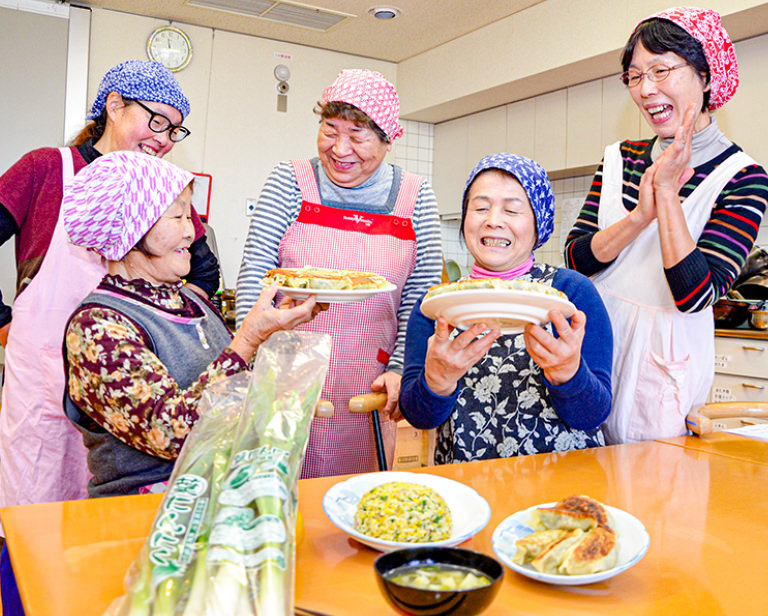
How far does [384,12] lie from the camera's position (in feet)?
14.7

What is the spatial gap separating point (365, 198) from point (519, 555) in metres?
1.24

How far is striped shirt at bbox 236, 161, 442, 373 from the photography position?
182 centimetres

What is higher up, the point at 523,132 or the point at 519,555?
the point at 523,132

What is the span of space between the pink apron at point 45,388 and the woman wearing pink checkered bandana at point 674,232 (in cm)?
132

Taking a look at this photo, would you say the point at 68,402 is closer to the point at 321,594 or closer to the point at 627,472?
the point at 321,594

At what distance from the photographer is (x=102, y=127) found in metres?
2.04

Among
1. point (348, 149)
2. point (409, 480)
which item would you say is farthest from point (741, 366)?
point (409, 480)

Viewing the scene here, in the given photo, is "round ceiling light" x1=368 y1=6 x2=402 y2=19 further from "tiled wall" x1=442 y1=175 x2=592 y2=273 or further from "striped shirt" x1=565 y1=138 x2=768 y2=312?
"striped shirt" x1=565 y1=138 x2=768 y2=312

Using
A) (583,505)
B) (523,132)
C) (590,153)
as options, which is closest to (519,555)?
(583,505)

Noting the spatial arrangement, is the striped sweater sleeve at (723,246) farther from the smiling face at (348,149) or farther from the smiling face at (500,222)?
the smiling face at (348,149)

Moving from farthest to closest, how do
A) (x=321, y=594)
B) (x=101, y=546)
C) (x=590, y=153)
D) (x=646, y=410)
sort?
1. (x=590, y=153)
2. (x=646, y=410)
3. (x=101, y=546)
4. (x=321, y=594)

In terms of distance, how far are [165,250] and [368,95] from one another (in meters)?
0.66

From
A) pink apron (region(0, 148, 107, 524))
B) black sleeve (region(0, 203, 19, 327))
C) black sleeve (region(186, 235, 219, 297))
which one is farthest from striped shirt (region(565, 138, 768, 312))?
black sleeve (region(0, 203, 19, 327))

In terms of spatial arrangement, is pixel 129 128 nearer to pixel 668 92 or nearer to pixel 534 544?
pixel 668 92
